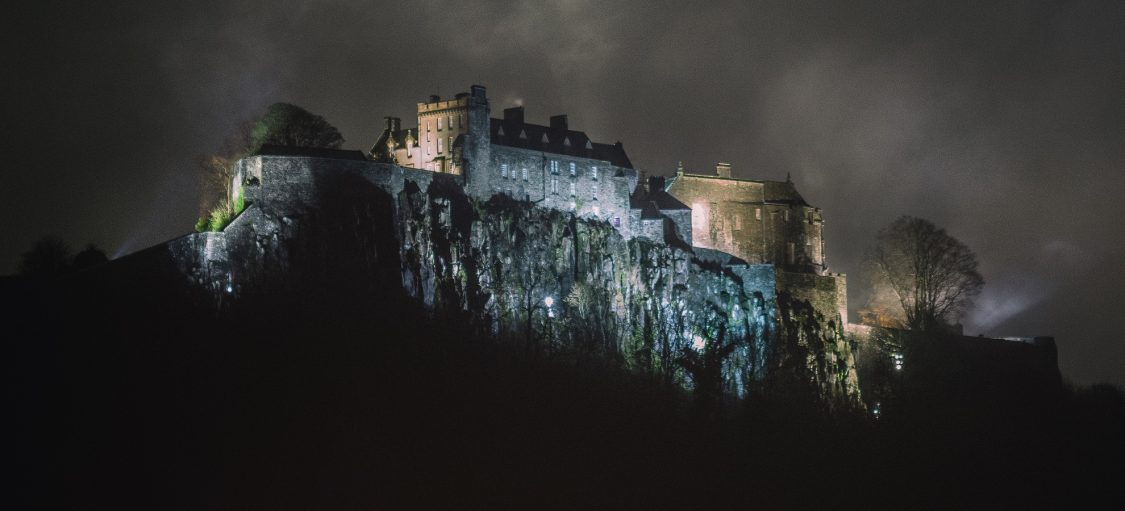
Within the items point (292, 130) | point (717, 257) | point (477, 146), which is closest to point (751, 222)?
point (717, 257)

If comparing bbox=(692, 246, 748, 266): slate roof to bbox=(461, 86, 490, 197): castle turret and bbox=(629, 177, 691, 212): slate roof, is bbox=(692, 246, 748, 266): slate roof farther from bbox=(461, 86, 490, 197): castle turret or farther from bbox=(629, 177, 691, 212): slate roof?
bbox=(461, 86, 490, 197): castle turret

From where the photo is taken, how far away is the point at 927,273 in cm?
7950

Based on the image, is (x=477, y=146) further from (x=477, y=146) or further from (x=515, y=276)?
(x=515, y=276)

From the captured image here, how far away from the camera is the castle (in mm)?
70750

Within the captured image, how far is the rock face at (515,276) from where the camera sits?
58.5 metres

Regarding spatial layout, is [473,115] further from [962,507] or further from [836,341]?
[962,507]

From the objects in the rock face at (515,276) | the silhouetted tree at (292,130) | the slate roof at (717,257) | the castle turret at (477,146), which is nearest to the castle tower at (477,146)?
the castle turret at (477,146)

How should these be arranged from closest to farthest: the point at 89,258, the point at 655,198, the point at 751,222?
the point at 89,258, the point at 655,198, the point at 751,222

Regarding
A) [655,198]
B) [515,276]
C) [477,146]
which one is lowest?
[515,276]

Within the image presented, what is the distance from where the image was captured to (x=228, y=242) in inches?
2331

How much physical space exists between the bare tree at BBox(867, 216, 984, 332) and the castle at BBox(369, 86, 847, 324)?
4.20 m

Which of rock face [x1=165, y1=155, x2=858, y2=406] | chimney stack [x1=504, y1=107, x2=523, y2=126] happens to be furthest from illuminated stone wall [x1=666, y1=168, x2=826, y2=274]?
chimney stack [x1=504, y1=107, x2=523, y2=126]

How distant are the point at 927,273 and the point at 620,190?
18.6 metres

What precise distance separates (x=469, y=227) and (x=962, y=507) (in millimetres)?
26299
